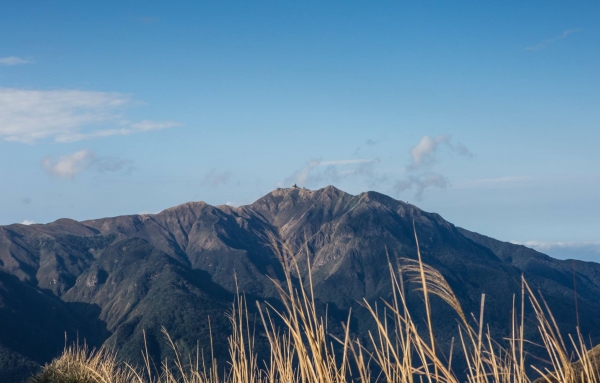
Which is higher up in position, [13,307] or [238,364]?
[238,364]

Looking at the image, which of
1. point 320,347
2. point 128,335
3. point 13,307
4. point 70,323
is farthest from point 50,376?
point 70,323

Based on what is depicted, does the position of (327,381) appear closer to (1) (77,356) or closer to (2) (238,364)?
(2) (238,364)

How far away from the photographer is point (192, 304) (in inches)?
6865

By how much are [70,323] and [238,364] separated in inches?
7972

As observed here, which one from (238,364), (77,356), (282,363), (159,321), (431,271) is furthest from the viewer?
(159,321)

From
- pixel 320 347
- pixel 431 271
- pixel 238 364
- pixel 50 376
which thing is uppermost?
pixel 431 271

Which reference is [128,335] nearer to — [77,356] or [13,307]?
[13,307]

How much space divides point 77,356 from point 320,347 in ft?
37.9

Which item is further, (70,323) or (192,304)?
(70,323)

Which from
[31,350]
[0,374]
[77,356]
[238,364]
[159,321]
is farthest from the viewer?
[159,321]

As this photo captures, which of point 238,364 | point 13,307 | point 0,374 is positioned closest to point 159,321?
point 13,307

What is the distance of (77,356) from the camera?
44.6ft

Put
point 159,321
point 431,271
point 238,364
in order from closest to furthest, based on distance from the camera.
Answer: point 431,271 < point 238,364 < point 159,321

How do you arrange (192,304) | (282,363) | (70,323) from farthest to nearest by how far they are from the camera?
(70,323) < (192,304) < (282,363)
